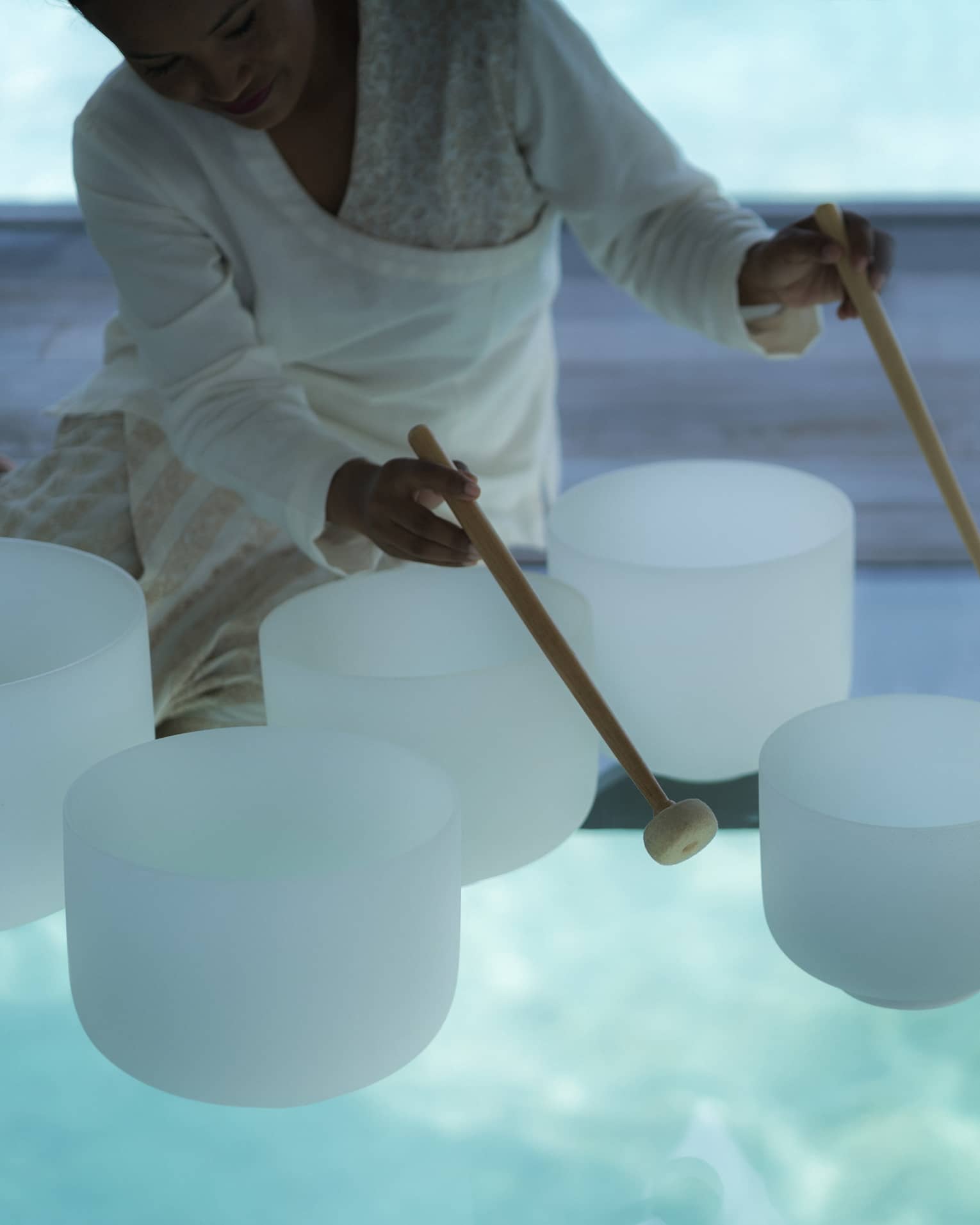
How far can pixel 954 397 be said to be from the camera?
7.68 ft

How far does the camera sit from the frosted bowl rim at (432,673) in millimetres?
802

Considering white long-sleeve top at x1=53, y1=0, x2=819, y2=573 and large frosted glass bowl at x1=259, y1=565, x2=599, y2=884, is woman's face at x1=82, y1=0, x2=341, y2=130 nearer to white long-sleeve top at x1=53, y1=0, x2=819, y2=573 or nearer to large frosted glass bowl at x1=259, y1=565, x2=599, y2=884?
white long-sleeve top at x1=53, y1=0, x2=819, y2=573

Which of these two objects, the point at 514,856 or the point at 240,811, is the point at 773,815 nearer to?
the point at 514,856

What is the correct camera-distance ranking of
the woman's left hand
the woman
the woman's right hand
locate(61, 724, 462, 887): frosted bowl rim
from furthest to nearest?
the woman
the woman's left hand
the woman's right hand
locate(61, 724, 462, 887): frosted bowl rim

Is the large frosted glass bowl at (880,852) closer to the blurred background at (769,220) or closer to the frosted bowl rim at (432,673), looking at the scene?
the frosted bowl rim at (432,673)

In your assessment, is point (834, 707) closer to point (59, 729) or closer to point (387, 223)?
point (59, 729)

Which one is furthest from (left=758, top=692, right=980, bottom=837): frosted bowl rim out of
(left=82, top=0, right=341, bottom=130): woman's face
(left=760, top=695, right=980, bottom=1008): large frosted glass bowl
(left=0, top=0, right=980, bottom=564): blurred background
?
(left=0, top=0, right=980, bottom=564): blurred background

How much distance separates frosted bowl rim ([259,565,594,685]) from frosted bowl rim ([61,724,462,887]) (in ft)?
0.11

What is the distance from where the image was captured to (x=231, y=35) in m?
0.98

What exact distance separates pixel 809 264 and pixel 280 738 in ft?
1.60

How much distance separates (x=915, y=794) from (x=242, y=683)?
0.55 metres

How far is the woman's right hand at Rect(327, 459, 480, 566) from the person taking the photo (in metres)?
0.88

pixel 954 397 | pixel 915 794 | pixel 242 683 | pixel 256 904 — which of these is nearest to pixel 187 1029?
pixel 256 904

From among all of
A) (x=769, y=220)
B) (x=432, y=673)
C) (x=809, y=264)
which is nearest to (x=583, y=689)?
(x=432, y=673)
